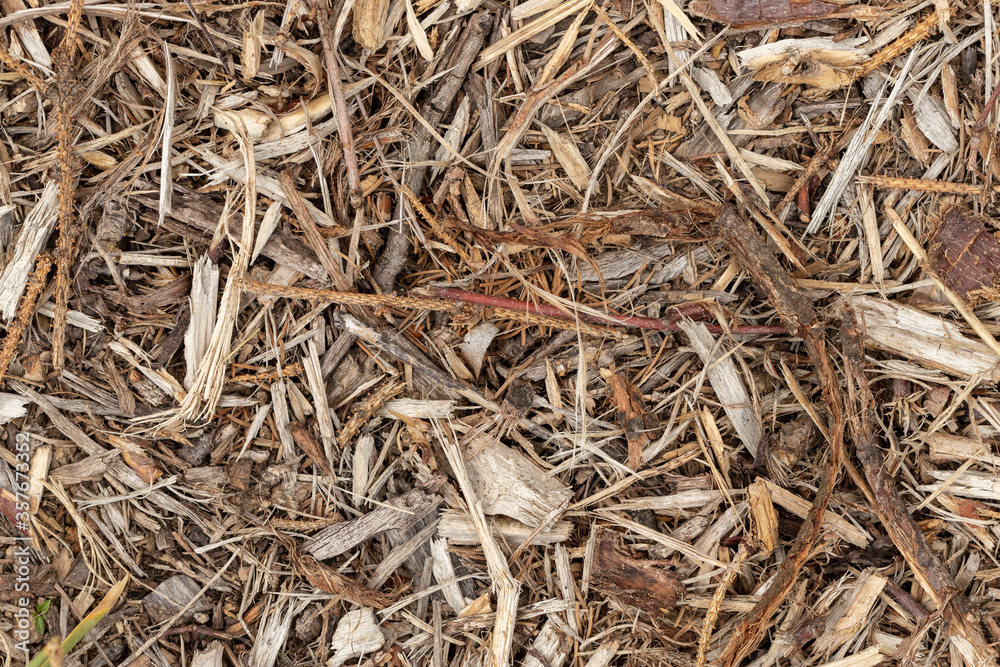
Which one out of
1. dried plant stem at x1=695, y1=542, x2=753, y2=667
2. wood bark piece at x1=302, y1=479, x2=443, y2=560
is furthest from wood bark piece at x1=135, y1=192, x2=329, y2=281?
dried plant stem at x1=695, y1=542, x2=753, y2=667

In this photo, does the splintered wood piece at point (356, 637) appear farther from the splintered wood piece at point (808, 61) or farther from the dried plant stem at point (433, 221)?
the splintered wood piece at point (808, 61)

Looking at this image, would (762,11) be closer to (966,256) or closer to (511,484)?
(966,256)

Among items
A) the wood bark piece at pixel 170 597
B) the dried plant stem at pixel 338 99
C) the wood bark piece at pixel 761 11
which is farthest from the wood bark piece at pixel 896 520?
the wood bark piece at pixel 170 597

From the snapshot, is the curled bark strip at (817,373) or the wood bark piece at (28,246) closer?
the curled bark strip at (817,373)

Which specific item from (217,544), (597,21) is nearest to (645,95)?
(597,21)

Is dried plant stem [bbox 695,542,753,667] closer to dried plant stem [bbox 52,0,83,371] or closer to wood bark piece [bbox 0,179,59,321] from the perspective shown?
dried plant stem [bbox 52,0,83,371]

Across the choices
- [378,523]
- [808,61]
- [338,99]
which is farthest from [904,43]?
[378,523]
